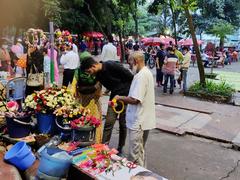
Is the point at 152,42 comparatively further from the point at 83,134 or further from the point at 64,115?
the point at 83,134

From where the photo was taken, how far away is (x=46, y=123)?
488cm

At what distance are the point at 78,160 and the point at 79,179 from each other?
22 centimetres

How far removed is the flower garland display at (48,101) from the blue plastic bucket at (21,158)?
29.1 inches

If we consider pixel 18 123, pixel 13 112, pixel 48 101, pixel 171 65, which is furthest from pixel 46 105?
pixel 171 65

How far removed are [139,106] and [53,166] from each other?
1414 millimetres

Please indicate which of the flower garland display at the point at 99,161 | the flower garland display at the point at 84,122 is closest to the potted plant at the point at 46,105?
the flower garland display at the point at 84,122

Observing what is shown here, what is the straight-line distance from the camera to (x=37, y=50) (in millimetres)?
7211

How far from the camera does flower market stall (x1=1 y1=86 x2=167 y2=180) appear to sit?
152 inches

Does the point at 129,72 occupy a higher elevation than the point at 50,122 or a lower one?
higher

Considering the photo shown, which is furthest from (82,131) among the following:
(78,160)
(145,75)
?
(145,75)

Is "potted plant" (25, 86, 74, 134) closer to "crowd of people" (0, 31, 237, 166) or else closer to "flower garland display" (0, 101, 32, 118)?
"flower garland display" (0, 101, 32, 118)

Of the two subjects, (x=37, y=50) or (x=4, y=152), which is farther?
(x=37, y=50)

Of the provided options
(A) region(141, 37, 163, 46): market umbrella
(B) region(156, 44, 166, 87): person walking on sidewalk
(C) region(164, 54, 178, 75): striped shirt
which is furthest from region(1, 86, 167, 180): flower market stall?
(A) region(141, 37, 163, 46): market umbrella

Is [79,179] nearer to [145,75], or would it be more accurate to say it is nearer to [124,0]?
[145,75]
